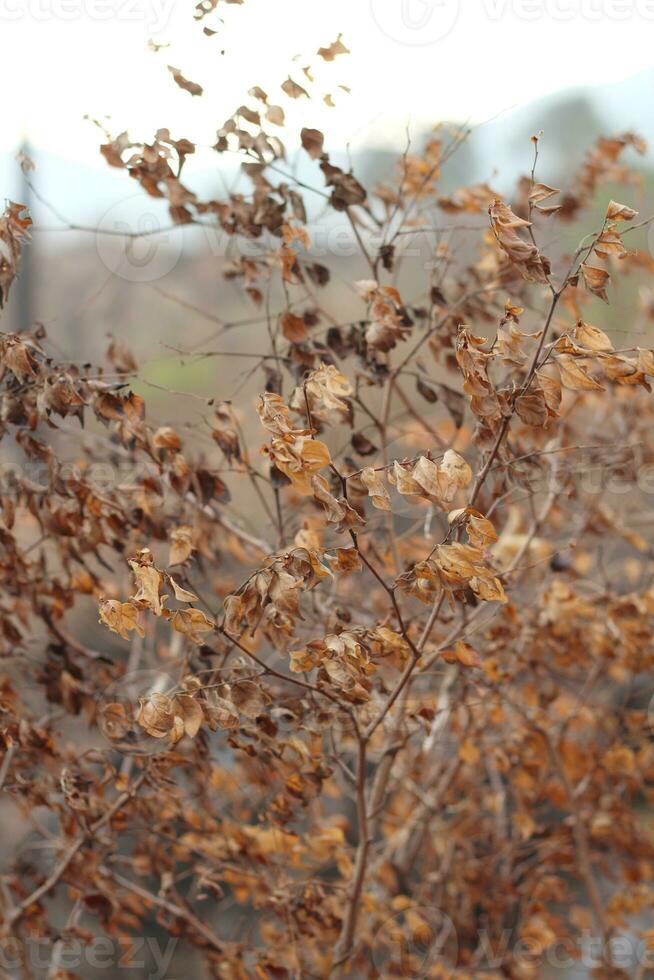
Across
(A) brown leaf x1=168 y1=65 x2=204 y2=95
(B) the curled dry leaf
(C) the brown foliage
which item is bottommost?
(B) the curled dry leaf

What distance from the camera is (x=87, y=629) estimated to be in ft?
8.69

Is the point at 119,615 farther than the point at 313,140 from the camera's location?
No

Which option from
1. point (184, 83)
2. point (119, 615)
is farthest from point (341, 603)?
point (184, 83)

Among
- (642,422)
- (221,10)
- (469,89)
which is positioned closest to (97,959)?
(642,422)

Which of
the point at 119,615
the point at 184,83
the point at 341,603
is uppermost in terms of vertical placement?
the point at 184,83

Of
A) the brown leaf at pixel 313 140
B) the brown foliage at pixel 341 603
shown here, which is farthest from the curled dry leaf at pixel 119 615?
the brown leaf at pixel 313 140

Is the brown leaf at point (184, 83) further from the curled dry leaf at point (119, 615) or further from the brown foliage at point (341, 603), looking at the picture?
the curled dry leaf at point (119, 615)

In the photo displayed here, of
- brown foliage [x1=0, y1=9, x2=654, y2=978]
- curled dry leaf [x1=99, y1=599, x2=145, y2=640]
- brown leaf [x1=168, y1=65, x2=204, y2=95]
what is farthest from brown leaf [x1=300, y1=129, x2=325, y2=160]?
curled dry leaf [x1=99, y1=599, x2=145, y2=640]

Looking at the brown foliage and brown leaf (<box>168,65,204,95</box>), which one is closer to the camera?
the brown foliage

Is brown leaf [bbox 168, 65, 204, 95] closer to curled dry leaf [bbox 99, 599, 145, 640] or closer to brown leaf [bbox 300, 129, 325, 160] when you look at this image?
brown leaf [bbox 300, 129, 325, 160]

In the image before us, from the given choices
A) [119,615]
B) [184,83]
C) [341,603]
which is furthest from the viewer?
[341,603]

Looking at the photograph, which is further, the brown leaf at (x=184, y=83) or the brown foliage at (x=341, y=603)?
the brown leaf at (x=184, y=83)

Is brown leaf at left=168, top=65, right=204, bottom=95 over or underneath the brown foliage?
over

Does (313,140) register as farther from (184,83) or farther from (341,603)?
(341,603)
